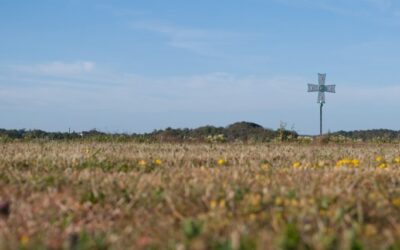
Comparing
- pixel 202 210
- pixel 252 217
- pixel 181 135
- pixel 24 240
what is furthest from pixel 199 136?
pixel 24 240

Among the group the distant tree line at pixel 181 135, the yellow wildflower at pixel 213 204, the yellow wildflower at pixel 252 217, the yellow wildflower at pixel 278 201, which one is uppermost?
the distant tree line at pixel 181 135

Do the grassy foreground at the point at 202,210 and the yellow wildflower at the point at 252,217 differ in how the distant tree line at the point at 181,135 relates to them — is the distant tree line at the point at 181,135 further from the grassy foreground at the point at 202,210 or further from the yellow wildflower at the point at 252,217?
the yellow wildflower at the point at 252,217

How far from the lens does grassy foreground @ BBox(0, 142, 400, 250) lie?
147 inches

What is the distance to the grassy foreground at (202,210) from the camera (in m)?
3.73

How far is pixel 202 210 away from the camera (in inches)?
194

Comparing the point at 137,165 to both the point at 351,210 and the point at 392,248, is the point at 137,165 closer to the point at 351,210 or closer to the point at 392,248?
the point at 351,210

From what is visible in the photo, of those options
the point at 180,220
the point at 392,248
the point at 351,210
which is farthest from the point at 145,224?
the point at 392,248

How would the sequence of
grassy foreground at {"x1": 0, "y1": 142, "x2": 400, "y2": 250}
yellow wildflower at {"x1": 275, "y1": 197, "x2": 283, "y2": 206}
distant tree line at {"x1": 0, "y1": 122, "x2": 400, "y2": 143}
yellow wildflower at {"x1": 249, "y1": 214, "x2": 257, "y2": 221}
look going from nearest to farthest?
grassy foreground at {"x1": 0, "y1": 142, "x2": 400, "y2": 250} < yellow wildflower at {"x1": 249, "y1": 214, "x2": 257, "y2": 221} < yellow wildflower at {"x1": 275, "y1": 197, "x2": 283, "y2": 206} < distant tree line at {"x1": 0, "y1": 122, "x2": 400, "y2": 143}

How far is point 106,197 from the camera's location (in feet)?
17.9

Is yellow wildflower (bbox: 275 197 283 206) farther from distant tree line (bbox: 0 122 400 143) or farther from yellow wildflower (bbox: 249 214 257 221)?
distant tree line (bbox: 0 122 400 143)

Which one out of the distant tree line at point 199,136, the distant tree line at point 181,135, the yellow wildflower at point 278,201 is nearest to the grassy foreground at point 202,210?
the yellow wildflower at point 278,201

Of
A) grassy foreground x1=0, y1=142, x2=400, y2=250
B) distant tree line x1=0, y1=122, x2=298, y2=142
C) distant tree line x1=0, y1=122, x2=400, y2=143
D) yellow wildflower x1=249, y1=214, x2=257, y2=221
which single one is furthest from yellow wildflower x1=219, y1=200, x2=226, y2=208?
distant tree line x1=0, y1=122, x2=298, y2=142

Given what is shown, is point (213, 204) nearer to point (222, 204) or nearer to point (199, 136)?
point (222, 204)

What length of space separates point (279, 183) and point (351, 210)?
1.39 meters
